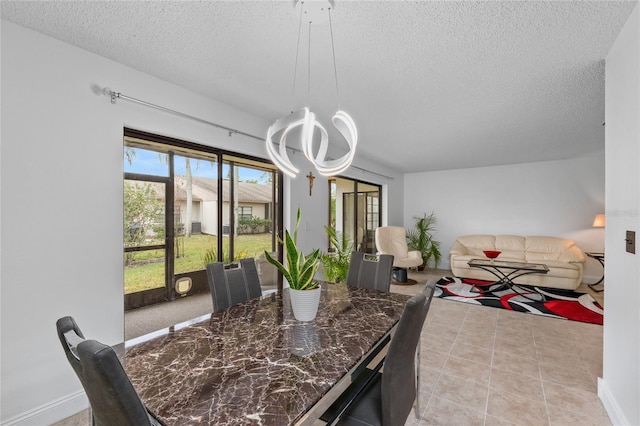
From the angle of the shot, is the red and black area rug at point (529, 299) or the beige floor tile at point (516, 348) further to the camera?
the red and black area rug at point (529, 299)

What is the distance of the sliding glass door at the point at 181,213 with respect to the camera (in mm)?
2434

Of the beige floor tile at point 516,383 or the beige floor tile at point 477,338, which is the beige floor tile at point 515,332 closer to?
the beige floor tile at point 477,338

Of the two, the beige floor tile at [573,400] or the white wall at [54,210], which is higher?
the white wall at [54,210]

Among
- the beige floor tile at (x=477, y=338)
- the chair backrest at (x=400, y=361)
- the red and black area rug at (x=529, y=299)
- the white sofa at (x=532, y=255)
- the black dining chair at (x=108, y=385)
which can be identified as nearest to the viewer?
the black dining chair at (x=108, y=385)

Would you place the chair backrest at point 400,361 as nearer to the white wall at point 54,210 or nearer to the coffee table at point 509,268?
the white wall at point 54,210

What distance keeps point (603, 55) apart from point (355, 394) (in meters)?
2.74

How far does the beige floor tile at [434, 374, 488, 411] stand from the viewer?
192 centimetres

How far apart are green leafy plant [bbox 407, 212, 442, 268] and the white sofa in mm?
591

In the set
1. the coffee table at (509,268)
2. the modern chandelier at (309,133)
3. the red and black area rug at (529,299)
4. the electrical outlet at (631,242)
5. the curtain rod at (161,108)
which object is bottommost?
the red and black area rug at (529,299)

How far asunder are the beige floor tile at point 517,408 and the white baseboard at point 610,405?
342 mm

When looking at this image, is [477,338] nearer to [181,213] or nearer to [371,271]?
[371,271]

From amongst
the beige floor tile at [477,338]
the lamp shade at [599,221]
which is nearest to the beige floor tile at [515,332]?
the beige floor tile at [477,338]

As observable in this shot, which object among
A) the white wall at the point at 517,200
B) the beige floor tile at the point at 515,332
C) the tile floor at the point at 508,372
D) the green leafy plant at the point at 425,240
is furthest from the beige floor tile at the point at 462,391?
the white wall at the point at 517,200

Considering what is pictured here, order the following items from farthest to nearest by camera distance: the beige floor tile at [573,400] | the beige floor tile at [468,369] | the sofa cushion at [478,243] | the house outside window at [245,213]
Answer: the sofa cushion at [478,243] < the house outside window at [245,213] < the beige floor tile at [468,369] < the beige floor tile at [573,400]
